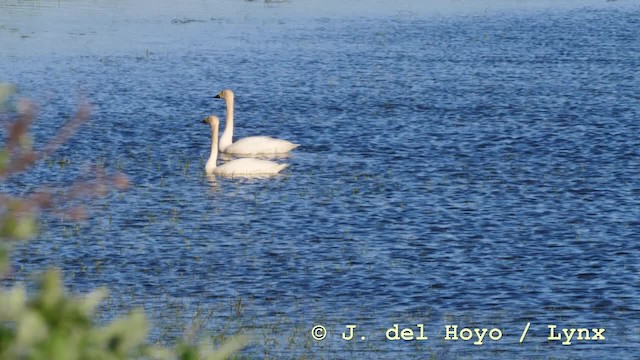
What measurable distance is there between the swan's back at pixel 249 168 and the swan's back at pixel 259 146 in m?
1.15

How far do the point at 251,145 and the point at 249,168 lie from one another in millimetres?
1981

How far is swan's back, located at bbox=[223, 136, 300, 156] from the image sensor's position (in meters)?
24.4

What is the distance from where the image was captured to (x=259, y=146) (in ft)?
81.9

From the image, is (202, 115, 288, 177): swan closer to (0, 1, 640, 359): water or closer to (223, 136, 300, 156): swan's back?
(0, 1, 640, 359): water

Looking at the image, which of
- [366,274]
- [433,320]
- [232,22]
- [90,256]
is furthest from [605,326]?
[232,22]

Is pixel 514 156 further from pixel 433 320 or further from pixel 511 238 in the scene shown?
pixel 433 320

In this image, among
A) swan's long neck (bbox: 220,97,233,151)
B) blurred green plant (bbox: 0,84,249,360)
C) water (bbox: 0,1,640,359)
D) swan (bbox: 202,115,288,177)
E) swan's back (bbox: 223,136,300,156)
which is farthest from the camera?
swan's long neck (bbox: 220,97,233,151)

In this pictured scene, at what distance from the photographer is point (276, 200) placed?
A: 67.8 ft

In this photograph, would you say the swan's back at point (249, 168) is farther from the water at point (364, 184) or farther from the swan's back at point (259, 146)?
the swan's back at point (259, 146)

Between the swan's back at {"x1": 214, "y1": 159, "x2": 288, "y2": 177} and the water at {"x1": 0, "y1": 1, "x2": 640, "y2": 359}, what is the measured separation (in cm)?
31

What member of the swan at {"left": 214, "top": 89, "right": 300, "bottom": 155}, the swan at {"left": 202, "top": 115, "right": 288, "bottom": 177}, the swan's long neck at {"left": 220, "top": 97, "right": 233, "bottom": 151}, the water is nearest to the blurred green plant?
the water

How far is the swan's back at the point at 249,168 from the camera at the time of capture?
22.9m

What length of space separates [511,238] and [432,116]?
11.4 m

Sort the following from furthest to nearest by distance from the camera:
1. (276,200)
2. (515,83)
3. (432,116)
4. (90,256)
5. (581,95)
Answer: (515,83) < (581,95) < (432,116) < (276,200) < (90,256)
